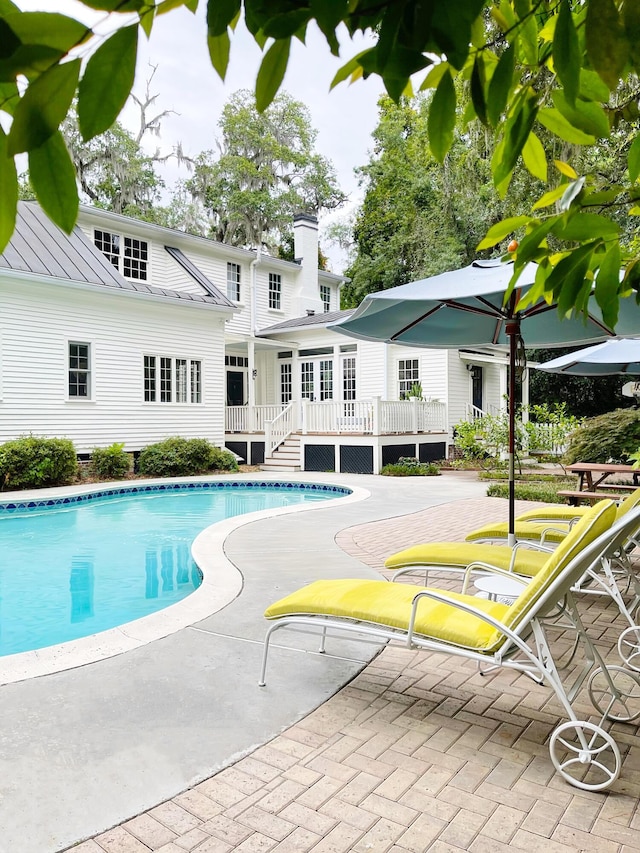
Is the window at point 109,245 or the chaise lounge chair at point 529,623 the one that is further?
the window at point 109,245

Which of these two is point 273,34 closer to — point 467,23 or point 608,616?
point 467,23

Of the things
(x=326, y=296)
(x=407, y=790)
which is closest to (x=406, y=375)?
(x=326, y=296)

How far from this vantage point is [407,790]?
2383 mm

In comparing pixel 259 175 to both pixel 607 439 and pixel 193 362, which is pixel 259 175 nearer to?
pixel 193 362

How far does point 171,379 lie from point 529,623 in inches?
624

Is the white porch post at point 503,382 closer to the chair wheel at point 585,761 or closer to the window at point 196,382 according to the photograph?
the window at point 196,382

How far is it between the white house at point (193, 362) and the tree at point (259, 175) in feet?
33.9

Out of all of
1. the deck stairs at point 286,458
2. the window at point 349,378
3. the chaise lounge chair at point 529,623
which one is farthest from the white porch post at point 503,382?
the chaise lounge chair at point 529,623

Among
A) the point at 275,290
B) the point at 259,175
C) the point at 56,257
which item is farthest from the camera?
the point at 259,175

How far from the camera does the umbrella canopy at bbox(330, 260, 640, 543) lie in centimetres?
513

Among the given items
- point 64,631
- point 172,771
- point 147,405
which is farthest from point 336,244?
point 172,771

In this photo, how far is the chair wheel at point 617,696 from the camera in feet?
9.60

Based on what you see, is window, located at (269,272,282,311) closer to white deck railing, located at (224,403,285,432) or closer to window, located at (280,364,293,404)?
window, located at (280,364,293,404)

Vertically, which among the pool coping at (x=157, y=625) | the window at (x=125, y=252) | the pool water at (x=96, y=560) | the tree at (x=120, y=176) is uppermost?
the tree at (x=120, y=176)
